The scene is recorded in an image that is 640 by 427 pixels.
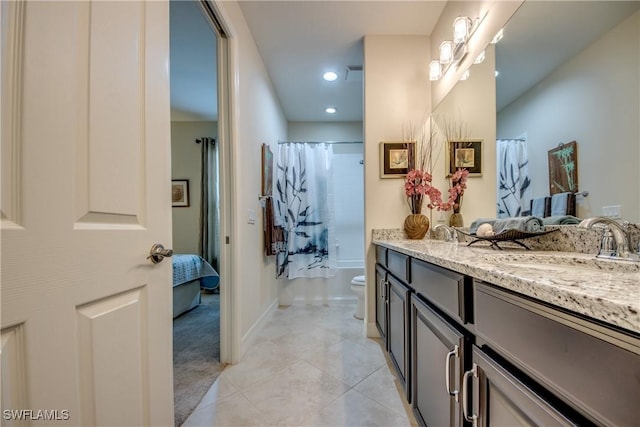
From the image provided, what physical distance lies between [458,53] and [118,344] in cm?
231

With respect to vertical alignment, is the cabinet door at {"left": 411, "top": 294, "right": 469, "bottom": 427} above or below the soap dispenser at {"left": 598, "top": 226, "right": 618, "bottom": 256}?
below

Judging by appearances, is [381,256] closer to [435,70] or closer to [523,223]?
[523,223]

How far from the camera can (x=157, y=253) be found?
825 mm

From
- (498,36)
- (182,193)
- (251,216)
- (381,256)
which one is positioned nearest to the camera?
(498,36)

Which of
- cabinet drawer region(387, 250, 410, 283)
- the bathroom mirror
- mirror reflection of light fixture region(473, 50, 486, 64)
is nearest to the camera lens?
the bathroom mirror

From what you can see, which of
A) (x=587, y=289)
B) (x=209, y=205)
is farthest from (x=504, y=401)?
(x=209, y=205)

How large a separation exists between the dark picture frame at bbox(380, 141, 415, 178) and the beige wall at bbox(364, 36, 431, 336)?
2.0 inches

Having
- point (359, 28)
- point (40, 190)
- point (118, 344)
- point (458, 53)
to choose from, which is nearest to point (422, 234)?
point (458, 53)

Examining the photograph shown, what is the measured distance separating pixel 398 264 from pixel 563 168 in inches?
32.6

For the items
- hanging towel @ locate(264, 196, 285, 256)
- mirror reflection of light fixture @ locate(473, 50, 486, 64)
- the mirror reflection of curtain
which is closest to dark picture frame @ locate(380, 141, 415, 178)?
mirror reflection of light fixture @ locate(473, 50, 486, 64)

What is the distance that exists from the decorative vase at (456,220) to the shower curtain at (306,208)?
148 cm

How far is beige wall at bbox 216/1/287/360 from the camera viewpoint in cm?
184

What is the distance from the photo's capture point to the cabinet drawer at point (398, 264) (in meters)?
1.32

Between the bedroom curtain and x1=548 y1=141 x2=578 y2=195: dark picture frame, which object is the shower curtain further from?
x1=548 y1=141 x2=578 y2=195: dark picture frame
